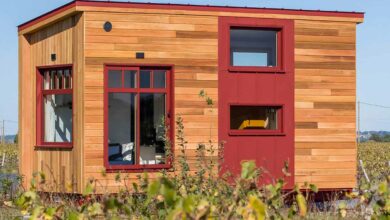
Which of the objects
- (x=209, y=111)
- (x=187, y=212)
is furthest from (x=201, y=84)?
(x=187, y=212)

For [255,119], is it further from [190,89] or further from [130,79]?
[130,79]

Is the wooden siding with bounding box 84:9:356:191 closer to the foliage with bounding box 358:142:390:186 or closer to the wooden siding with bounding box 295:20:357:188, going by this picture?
the wooden siding with bounding box 295:20:357:188

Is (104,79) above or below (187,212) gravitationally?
above

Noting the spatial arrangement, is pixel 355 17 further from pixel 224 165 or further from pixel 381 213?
pixel 381 213

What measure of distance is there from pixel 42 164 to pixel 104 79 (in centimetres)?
274

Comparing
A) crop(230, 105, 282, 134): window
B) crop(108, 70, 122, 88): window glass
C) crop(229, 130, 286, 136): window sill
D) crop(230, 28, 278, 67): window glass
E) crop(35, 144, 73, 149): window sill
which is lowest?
crop(35, 144, 73, 149): window sill

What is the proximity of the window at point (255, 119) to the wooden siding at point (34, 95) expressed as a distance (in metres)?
3.03

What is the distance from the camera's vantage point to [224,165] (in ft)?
45.1

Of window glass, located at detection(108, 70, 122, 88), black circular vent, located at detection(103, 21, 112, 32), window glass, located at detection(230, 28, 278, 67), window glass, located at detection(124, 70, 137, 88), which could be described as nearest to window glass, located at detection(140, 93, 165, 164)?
window glass, located at detection(124, 70, 137, 88)

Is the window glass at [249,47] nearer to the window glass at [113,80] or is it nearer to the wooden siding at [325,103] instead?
the wooden siding at [325,103]

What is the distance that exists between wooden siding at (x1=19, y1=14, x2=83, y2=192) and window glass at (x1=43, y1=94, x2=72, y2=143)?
30 cm

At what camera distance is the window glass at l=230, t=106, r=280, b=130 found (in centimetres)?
1418

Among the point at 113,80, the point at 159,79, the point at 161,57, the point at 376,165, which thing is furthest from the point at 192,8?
the point at 376,165

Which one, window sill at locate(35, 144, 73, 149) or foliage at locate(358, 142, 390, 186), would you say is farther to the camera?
window sill at locate(35, 144, 73, 149)
